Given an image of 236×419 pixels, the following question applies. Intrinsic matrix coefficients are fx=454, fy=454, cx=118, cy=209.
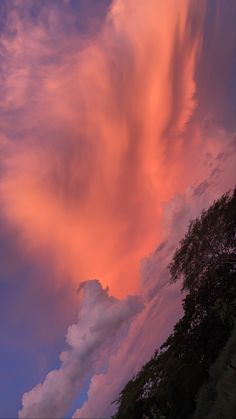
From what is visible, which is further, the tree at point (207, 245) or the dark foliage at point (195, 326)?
the tree at point (207, 245)

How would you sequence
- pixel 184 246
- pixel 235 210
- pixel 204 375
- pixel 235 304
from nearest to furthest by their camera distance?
pixel 204 375, pixel 235 304, pixel 235 210, pixel 184 246

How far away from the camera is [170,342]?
3806cm

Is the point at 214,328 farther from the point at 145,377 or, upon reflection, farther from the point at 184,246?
the point at 184,246

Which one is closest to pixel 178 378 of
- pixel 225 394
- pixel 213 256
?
pixel 213 256

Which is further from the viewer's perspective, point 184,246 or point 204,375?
point 184,246

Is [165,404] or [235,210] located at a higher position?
[235,210]

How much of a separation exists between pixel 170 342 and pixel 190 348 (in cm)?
404

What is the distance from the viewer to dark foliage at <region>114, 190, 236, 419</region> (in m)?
28.6

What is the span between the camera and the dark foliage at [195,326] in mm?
28609

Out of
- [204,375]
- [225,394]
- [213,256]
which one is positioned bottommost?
[225,394]

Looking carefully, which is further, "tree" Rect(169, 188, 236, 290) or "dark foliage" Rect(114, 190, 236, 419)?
"tree" Rect(169, 188, 236, 290)

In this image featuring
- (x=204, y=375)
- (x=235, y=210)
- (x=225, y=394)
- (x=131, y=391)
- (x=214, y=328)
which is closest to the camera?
(x=225, y=394)

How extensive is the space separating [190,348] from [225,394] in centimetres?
2082

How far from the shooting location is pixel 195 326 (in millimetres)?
36031
